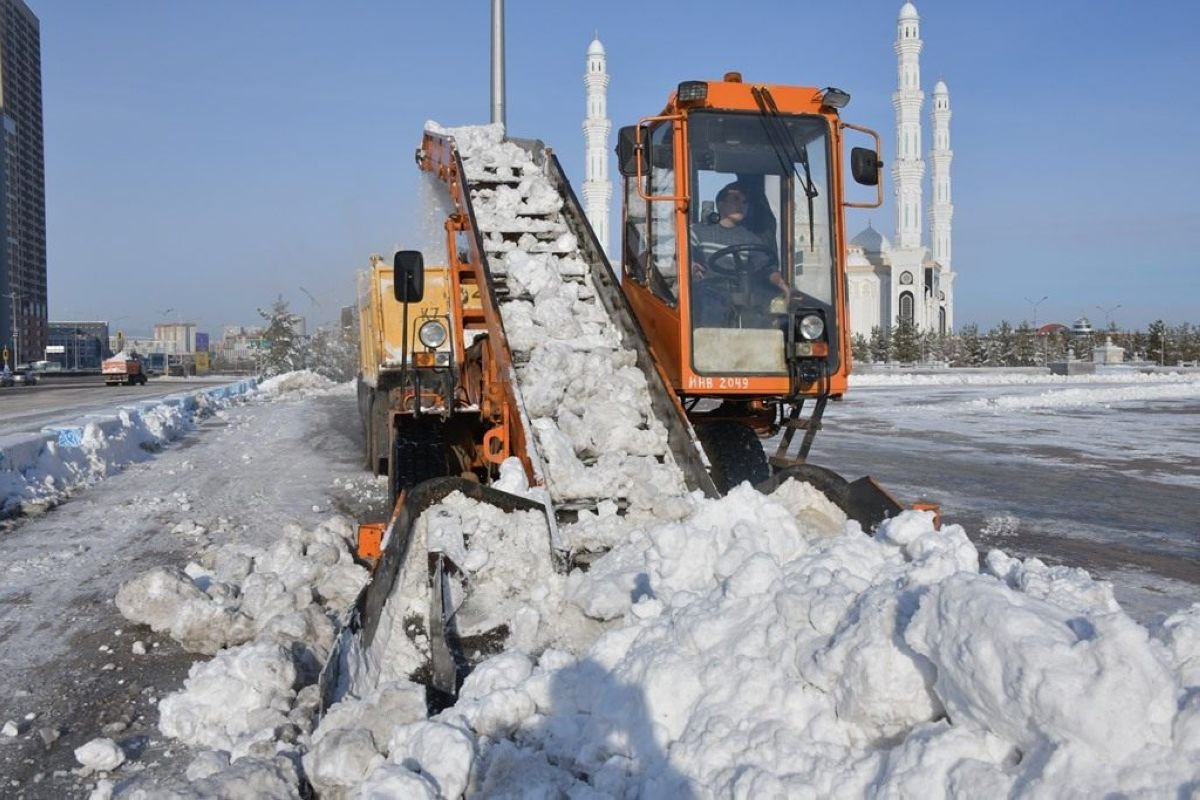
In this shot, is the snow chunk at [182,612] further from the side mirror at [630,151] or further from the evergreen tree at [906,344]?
the evergreen tree at [906,344]

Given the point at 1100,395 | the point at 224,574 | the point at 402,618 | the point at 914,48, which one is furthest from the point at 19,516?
the point at 914,48

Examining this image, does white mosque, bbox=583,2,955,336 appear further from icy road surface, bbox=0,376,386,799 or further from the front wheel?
the front wheel

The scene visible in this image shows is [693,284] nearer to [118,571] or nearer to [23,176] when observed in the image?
[118,571]

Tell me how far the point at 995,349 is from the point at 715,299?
63586mm

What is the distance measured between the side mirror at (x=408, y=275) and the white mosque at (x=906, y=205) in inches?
2484

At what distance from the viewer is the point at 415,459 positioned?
696 centimetres

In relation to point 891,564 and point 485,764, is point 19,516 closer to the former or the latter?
point 485,764

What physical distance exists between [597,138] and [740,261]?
228ft

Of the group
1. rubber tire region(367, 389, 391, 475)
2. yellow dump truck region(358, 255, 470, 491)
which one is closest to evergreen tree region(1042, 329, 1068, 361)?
yellow dump truck region(358, 255, 470, 491)

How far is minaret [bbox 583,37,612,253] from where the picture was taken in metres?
68.2

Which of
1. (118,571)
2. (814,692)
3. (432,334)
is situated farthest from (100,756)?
(432,334)

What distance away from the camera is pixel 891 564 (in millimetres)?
3721

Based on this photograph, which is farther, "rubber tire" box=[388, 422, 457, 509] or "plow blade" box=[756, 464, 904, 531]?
"rubber tire" box=[388, 422, 457, 509]

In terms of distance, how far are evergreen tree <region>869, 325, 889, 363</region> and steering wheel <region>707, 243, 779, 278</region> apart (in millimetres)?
65901
